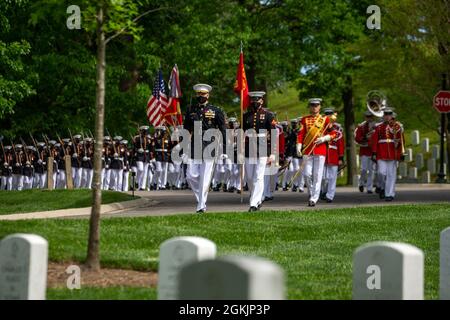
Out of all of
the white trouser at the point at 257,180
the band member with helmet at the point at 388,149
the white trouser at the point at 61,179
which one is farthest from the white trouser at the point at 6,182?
the white trouser at the point at 257,180

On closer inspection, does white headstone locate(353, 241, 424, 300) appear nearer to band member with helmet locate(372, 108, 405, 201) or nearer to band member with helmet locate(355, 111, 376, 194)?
band member with helmet locate(372, 108, 405, 201)

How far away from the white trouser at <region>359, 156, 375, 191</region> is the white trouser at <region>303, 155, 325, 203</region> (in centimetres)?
561

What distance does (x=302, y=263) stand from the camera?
1326 centimetres

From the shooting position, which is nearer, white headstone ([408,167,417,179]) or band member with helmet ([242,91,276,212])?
band member with helmet ([242,91,276,212])

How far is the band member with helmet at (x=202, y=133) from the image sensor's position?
1850 cm

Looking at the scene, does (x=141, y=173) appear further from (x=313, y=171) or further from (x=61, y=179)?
(x=313, y=171)

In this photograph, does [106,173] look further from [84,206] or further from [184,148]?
[184,148]

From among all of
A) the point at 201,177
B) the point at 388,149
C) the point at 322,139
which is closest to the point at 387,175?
the point at 388,149

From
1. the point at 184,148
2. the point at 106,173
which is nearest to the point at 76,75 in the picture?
the point at 106,173

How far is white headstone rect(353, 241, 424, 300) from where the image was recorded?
8.26 meters

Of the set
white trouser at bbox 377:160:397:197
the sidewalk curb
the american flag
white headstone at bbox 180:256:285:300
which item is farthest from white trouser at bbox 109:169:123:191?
white headstone at bbox 180:256:285:300

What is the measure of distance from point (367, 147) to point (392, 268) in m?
20.7

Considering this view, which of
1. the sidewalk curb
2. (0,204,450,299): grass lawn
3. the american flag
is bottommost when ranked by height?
(0,204,450,299): grass lawn

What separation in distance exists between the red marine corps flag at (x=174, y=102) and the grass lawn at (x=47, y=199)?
7752 millimetres
